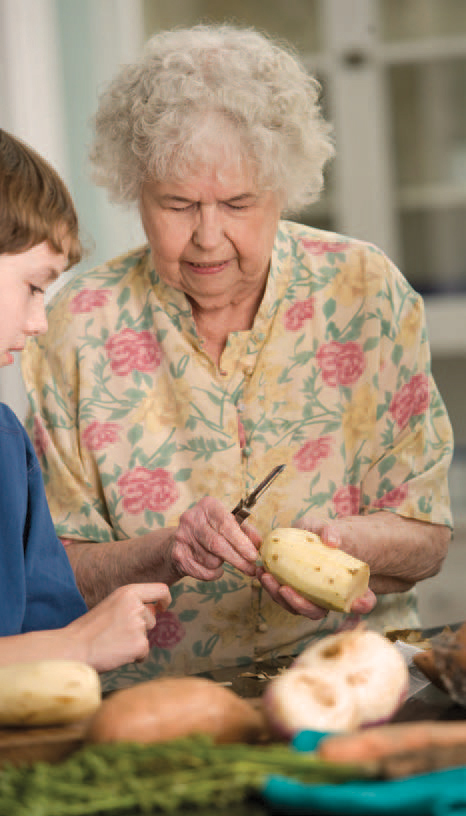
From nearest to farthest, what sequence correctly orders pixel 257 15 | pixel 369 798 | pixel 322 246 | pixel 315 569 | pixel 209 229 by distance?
pixel 369 798
pixel 315 569
pixel 209 229
pixel 322 246
pixel 257 15

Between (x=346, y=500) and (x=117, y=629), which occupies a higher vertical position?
(x=117, y=629)

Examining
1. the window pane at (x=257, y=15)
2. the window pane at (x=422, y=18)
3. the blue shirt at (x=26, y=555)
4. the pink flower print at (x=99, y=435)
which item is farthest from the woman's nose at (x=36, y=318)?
the window pane at (x=422, y=18)

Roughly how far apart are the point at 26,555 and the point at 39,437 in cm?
36

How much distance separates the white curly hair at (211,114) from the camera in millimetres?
1588

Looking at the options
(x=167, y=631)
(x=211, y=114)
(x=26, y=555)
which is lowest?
(x=167, y=631)

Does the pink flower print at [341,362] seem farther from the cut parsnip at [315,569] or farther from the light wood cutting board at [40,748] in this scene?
the light wood cutting board at [40,748]

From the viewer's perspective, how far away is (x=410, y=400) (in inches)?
70.7

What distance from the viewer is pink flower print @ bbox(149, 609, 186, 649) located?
1779 mm

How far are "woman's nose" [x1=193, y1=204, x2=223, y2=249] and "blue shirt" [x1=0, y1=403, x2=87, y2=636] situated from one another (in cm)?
42

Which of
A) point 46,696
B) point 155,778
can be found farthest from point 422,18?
point 155,778

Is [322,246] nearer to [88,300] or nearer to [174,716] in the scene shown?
[88,300]

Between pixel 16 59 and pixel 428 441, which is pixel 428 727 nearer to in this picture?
pixel 428 441

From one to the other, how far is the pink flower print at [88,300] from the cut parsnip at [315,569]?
67 centimetres

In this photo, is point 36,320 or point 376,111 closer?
point 36,320
